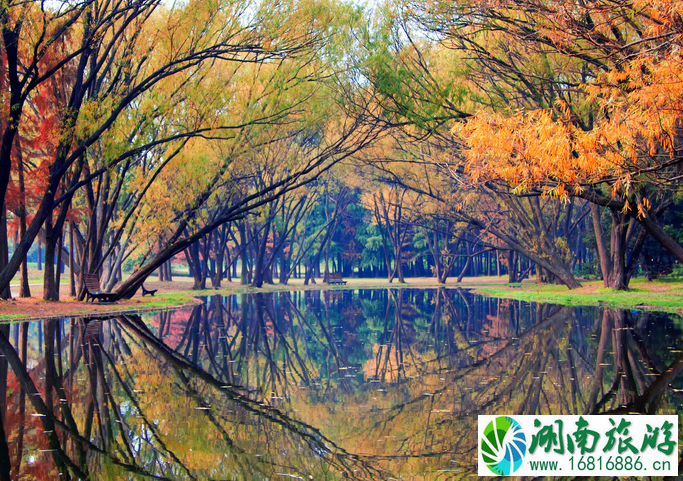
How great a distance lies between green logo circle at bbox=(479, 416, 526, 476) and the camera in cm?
445

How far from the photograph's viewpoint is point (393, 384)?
27.0ft

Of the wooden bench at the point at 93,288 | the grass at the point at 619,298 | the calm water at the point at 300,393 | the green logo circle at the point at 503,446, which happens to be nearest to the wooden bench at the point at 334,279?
the grass at the point at 619,298

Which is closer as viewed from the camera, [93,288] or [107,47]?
[107,47]

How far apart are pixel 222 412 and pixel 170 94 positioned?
15039mm

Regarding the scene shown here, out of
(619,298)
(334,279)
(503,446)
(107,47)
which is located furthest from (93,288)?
(334,279)

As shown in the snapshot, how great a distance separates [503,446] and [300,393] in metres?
3.52

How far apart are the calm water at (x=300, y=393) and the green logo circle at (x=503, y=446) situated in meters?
0.22

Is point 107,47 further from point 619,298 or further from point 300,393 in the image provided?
point 619,298

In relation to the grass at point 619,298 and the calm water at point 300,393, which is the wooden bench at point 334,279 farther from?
the calm water at point 300,393

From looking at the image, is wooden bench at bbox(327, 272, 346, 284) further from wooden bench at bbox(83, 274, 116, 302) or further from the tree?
the tree

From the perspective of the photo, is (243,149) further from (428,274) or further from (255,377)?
(428,274)

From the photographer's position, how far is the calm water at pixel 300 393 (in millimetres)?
5066

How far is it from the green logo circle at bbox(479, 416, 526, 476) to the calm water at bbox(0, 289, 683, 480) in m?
0.22

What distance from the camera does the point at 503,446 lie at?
4.67m
